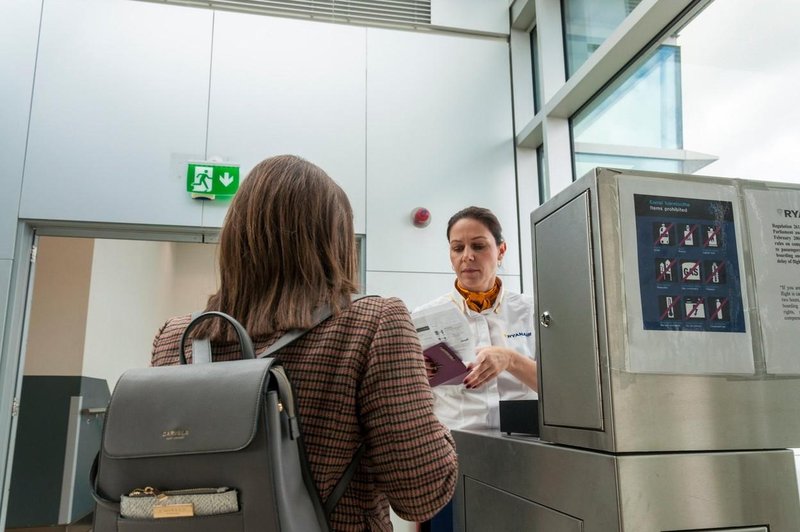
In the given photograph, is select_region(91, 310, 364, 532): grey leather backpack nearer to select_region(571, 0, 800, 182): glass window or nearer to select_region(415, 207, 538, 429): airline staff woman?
select_region(415, 207, 538, 429): airline staff woman

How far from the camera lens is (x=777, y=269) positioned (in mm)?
896

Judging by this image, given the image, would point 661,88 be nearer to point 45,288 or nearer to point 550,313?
point 550,313

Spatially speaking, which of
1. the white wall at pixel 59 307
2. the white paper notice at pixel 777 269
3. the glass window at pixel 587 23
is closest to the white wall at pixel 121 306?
the white wall at pixel 59 307

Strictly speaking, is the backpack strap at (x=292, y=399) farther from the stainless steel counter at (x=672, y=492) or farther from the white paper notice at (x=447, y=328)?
the white paper notice at (x=447, y=328)

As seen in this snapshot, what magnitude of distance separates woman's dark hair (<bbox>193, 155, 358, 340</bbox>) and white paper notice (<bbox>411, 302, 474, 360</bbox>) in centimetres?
98

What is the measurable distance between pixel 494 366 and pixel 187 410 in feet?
4.19

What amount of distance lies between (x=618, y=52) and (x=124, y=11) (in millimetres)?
2773

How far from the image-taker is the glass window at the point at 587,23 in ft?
10.4

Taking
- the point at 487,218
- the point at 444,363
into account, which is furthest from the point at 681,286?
the point at 487,218

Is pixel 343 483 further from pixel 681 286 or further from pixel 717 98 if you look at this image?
pixel 717 98

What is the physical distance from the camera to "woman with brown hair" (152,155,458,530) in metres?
0.96

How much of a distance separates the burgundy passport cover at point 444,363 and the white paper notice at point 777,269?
113cm

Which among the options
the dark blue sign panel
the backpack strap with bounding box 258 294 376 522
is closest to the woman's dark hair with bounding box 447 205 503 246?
the backpack strap with bounding box 258 294 376 522

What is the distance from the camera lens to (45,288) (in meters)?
3.96
